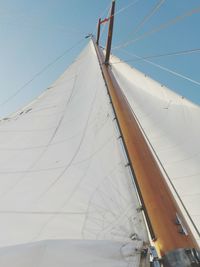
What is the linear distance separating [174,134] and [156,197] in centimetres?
180

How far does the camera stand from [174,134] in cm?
287

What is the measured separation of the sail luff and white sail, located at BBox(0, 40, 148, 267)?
6 cm

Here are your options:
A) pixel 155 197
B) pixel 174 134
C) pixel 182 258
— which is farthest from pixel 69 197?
pixel 174 134

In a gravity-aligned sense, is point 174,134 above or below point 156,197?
above

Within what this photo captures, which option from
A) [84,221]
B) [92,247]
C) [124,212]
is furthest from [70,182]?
[92,247]

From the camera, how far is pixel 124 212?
113cm

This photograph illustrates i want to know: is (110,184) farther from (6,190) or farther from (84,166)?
(6,190)

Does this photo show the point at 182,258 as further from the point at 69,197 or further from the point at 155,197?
the point at 69,197

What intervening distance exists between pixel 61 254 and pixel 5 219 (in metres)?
0.61

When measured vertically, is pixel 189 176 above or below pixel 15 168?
below

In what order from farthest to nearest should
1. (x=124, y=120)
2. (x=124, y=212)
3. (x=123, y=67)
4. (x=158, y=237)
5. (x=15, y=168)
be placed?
(x=123, y=67), (x=124, y=120), (x=15, y=168), (x=124, y=212), (x=158, y=237)

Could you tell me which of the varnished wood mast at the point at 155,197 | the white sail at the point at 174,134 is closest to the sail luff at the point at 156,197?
the varnished wood mast at the point at 155,197

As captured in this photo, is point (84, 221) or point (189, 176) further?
point (189, 176)

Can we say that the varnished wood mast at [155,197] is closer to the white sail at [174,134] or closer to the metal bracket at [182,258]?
the metal bracket at [182,258]
